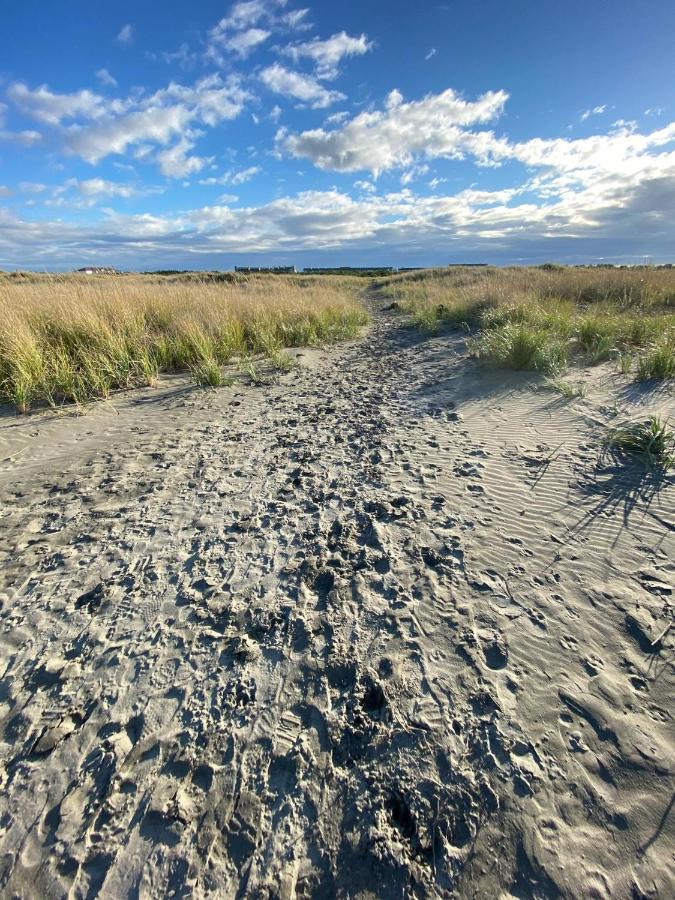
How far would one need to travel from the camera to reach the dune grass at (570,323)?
21.0 feet

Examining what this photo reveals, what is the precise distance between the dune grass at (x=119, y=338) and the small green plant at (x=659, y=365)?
6.03m

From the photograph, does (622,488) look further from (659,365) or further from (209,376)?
(209,376)

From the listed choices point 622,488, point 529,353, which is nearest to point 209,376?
point 529,353

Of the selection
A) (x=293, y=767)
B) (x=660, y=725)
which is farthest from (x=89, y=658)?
(x=660, y=725)

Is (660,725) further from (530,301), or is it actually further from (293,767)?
(530,301)

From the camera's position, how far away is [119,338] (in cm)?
662

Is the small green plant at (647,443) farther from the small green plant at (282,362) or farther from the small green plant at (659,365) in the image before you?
the small green plant at (282,362)

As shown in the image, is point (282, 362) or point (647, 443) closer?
point (647, 443)

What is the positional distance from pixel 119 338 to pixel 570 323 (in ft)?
29.7

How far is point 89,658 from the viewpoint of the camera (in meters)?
A: 1.97

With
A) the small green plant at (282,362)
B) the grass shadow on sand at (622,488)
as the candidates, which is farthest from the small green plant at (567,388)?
the small green plant at (282,362)

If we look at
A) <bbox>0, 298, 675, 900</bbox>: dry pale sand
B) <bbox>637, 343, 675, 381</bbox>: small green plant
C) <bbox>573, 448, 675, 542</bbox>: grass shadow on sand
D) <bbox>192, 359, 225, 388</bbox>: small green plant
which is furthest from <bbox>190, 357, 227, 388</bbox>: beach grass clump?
<bbox>637, 343, 675, 381</bbox>: small green plant

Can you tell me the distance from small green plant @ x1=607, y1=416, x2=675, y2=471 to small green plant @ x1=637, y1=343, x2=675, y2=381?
6.30 ft

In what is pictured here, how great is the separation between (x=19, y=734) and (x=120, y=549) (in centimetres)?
123
